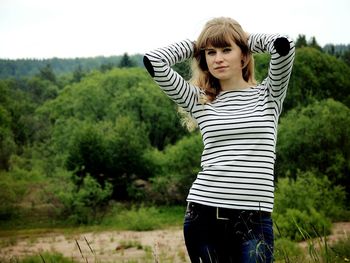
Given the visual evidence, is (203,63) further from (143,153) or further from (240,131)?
(143,153)

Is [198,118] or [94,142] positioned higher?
[198,118]

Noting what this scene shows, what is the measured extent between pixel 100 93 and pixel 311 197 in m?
24.8

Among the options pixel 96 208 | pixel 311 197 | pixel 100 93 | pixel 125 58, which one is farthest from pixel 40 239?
pixel 125 58

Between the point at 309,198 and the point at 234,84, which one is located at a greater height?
the point at 234,84

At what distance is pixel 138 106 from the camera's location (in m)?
43.5

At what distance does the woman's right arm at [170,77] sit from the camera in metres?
2.56

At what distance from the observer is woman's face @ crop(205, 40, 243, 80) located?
8.34 ft

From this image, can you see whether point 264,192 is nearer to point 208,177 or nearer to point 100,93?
point 208,177

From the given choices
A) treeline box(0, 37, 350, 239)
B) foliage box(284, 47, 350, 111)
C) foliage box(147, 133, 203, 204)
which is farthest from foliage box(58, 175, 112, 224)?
foliage box(284, 47, 350, 111)

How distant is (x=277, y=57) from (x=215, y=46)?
343 mm

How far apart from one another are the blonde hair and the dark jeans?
59 cm

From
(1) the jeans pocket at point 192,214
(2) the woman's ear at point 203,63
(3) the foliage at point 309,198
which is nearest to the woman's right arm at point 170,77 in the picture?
(2) the woman's ear at point 203,63

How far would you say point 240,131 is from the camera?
2387mm

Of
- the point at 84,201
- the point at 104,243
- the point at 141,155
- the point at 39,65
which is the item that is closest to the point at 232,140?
the point at 104,243
